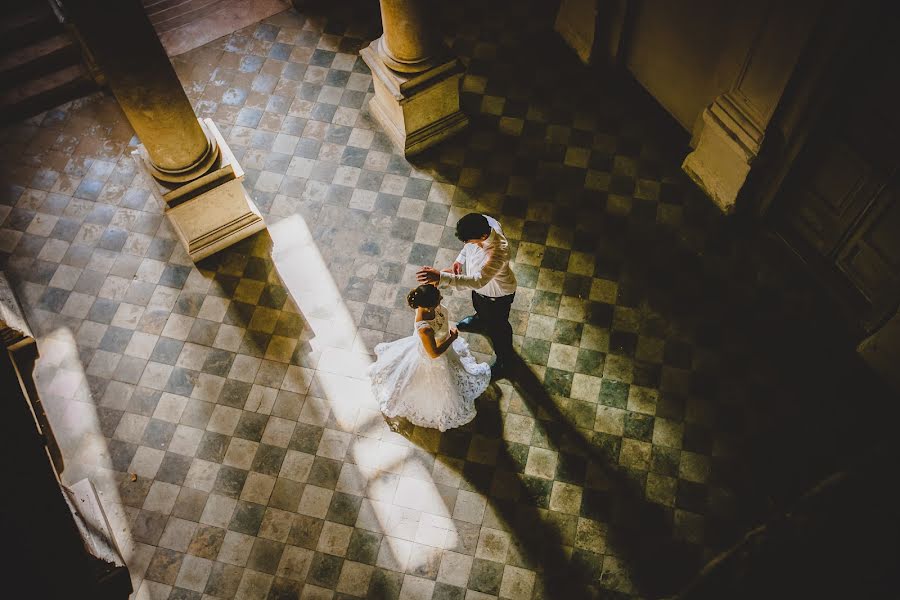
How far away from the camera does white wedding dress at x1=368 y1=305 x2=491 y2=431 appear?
509 cm

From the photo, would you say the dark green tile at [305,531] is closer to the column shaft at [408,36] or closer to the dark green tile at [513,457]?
the dark green tile at [513,457]

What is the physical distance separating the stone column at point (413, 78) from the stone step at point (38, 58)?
3.43 m

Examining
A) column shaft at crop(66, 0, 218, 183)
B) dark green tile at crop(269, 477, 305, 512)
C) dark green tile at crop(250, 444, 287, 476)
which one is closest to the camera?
column shaft at crop(66, 0, 218, 183)

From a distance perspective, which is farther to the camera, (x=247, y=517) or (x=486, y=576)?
(x=247, y=517)

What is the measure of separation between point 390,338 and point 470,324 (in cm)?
77

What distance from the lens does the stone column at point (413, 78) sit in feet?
19.4

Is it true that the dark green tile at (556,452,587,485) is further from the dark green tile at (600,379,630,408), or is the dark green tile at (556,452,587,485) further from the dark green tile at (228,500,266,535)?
the dark green tile at (228,500,266,535)

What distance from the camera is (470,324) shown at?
5594 millimetres

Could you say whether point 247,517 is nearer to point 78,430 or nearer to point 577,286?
point 78,430

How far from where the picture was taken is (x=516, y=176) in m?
6.79

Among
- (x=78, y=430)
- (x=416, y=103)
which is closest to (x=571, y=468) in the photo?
(x=416, y=103)

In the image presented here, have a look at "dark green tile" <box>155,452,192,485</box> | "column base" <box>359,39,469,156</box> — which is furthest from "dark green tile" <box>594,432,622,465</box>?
"column base" <box>359,39,469,156</box>

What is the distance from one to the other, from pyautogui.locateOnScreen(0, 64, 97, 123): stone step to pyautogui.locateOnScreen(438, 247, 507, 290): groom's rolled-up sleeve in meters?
5.36

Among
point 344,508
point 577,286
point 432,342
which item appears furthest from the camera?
point 577,286
